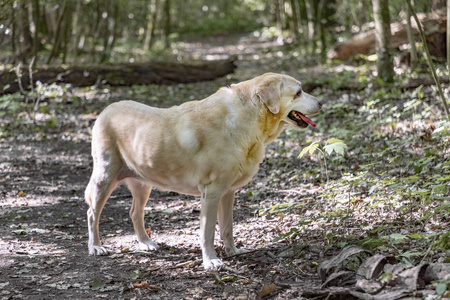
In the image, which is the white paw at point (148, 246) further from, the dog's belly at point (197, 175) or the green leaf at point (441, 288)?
the green leaf at point (441, 288)

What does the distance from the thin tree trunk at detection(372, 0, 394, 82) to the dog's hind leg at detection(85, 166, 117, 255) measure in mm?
8383

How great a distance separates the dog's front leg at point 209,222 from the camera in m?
4.66

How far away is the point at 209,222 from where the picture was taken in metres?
4.71

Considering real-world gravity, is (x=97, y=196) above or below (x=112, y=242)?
above

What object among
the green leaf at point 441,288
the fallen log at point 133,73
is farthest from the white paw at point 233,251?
the fallen log at point 133,73

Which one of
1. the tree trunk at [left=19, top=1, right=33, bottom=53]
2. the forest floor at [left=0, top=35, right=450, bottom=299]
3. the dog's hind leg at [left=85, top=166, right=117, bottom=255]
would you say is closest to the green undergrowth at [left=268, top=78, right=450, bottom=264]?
the forest floor at [left=0, top=35, right=450, bottom=299]

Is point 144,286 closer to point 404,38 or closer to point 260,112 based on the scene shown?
point 260,112

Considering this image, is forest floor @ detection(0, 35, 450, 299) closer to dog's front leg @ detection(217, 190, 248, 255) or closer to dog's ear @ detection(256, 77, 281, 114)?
dog's front leg @ detection(217, 190, 248, 255)

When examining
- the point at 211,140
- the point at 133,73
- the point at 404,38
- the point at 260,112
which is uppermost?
the point at 404,38

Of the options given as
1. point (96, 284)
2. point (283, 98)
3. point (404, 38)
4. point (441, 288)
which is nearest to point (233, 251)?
point (96, 284)

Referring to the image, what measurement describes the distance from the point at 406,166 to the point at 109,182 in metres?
3.89

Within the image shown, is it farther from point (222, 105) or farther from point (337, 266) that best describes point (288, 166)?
point (337, 266)

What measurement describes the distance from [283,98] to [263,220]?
1863 millimetres

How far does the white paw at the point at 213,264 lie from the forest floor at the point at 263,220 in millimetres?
72
